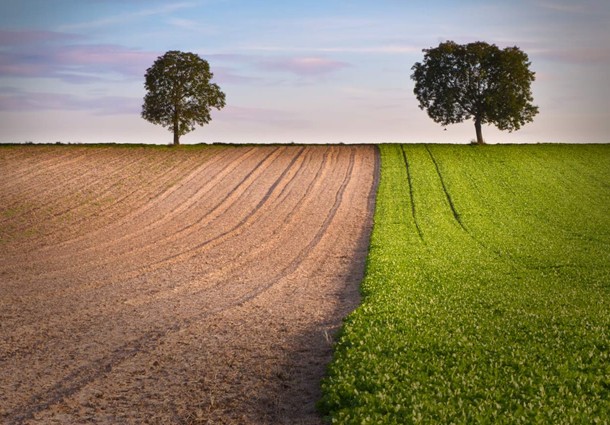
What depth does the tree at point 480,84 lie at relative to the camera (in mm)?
84125

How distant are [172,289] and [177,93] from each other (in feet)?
194

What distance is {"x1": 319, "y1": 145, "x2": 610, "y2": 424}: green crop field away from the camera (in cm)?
1127

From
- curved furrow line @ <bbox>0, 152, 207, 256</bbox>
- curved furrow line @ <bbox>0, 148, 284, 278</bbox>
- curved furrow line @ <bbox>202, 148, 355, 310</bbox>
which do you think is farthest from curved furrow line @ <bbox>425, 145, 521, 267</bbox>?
curved furrow line @ <bbox>0, 152, 207, 256</bbox>

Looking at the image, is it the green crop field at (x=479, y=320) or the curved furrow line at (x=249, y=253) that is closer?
the green crop field at (x=479, y=320)

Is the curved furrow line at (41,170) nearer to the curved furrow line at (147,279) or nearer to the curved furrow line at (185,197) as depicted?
the curved furrow line at (185,197)

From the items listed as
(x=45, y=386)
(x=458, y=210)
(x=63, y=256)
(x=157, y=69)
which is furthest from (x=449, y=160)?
(x=45, y=386)

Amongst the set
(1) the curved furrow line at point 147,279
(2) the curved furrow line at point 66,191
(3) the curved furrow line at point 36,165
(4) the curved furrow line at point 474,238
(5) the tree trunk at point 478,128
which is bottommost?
(1) the curved furrow line at point 147,279

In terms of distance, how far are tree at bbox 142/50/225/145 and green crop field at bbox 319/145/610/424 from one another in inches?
1517

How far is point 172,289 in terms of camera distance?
80.1ft

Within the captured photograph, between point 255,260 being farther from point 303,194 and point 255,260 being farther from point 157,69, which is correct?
point 157,69

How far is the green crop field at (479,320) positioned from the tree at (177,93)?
38.5m

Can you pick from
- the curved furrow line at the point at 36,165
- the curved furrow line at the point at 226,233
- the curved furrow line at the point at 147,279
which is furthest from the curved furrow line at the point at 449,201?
the curved furrow line at the point at 36,165

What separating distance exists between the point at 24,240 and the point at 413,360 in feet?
94.9

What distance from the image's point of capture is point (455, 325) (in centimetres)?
1659
